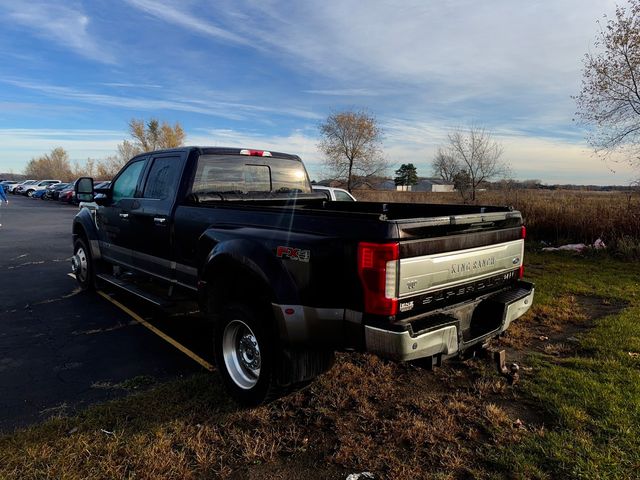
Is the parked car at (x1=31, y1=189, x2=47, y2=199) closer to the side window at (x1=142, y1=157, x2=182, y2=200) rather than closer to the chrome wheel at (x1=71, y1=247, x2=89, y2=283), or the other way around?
the chrome wheel at (x1=71, y1=247, x2=89, y2=283)

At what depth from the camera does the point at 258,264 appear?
3168mm

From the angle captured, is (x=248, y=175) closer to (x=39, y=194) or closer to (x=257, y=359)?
(x=257, y=359)

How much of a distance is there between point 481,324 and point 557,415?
930mm

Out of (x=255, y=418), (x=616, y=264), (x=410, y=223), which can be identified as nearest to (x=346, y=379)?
(x=255, y=418)

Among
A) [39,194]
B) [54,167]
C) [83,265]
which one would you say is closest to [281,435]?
[83,265]

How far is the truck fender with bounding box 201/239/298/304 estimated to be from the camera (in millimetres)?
2977

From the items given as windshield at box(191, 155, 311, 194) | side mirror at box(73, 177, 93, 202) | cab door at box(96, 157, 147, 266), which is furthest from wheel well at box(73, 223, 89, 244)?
windshield at box(191, 155, 311, 194)

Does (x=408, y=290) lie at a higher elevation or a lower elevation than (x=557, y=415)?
higher

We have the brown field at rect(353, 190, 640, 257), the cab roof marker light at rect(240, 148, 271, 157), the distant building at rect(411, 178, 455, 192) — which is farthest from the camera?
the distant building at rect(411, 178, 455, 192)

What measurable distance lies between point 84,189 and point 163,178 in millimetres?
1969

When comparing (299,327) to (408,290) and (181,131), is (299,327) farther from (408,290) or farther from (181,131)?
(181,131)

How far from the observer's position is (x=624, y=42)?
13594mm

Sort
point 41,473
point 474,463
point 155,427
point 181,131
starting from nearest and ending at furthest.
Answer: point 41,473 < point 474,463 < point 155,427 < point 181,131

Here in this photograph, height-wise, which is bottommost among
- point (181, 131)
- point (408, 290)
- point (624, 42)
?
point (408, 290)
